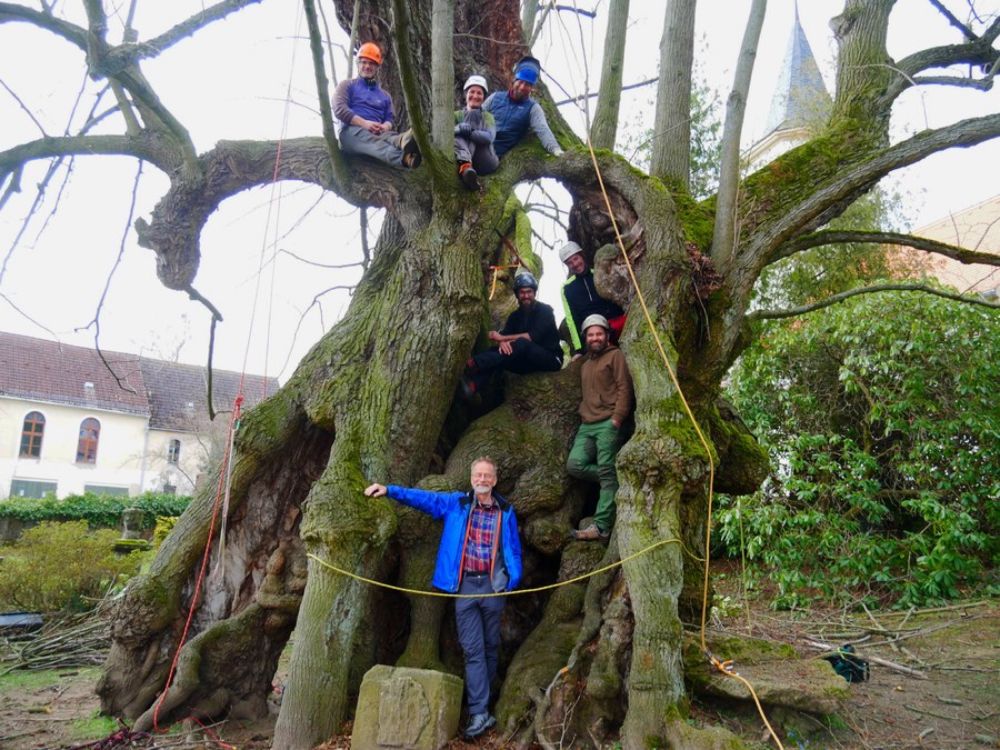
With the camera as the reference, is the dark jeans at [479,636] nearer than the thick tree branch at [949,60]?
Yes

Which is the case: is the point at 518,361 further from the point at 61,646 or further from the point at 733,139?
the point at 61,646

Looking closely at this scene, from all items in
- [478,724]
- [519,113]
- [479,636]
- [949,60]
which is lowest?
[478,724]

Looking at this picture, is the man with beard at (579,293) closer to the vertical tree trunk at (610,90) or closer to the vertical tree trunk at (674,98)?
the vertical tree trunk at (674,98)

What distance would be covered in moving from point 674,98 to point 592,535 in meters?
4.05

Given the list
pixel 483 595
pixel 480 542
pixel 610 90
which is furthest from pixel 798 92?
pixel 483 595

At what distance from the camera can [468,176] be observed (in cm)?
546

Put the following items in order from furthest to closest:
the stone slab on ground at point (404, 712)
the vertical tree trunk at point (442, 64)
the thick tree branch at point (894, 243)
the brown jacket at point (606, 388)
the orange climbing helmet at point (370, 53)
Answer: the thick tree branch at point (894, 243) < the orange climbing helmet at point (370, 53) < the brown jacket at point (606, 388) < the vertical tree trunk at point (442, 64) < the stone slab on ground at point (404, 712)

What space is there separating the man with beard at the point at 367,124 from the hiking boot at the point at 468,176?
367mm

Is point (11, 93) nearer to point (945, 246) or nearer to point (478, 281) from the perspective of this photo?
point (478, 281)

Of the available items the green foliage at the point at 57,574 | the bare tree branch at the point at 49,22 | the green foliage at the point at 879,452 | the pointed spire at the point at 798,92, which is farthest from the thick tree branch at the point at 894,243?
the green foliage at the point at 57,574

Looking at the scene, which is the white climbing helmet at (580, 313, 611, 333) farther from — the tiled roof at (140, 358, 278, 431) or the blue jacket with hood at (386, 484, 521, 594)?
the tiled roof at (140, 358, 278, 431)

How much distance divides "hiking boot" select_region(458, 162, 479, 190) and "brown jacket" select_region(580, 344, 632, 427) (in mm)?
1619

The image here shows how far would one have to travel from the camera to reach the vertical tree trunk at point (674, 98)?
645 centimetres

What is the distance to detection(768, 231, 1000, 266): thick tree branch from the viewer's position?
586cm
